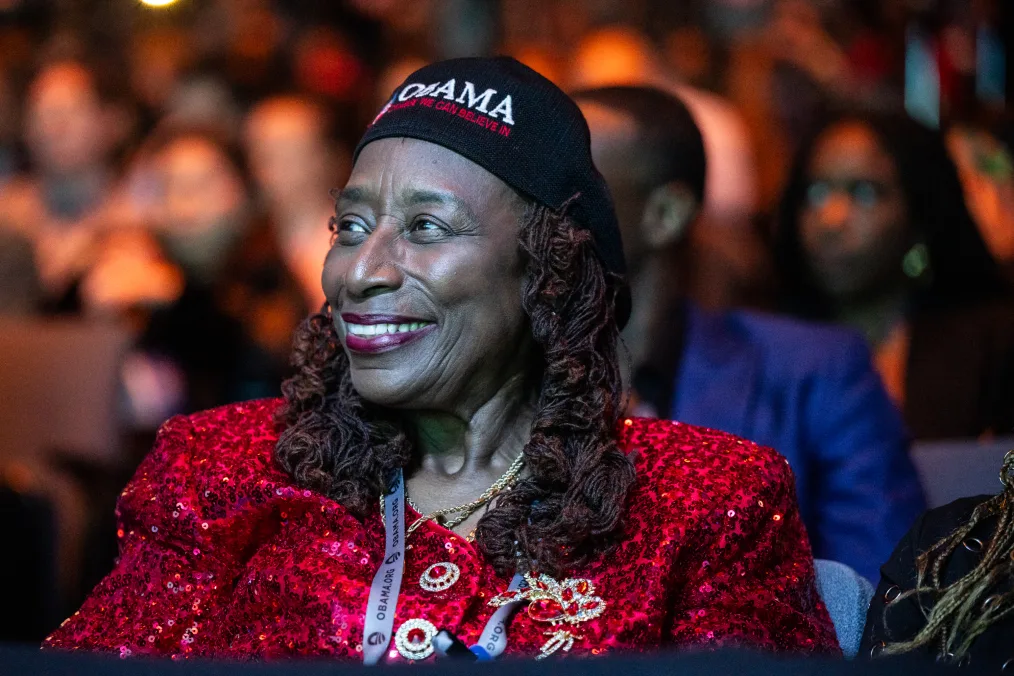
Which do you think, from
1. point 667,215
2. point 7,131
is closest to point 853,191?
point 667,215

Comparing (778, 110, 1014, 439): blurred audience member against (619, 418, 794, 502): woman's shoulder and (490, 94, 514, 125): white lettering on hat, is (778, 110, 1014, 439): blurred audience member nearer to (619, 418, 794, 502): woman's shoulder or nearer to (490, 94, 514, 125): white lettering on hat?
(619, 418, 794, 502): woman's shoulder

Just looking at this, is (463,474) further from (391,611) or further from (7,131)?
(7,131)

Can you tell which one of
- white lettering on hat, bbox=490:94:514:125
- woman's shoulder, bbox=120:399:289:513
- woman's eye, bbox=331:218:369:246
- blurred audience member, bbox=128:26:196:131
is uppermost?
blurred audience member, bbox=128:26:196:131

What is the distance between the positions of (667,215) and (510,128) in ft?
6.09

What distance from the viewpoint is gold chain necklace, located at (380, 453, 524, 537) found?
2.43 meters

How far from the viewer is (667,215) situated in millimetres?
4203

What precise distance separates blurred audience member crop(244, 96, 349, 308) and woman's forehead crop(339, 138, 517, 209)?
4.13 m

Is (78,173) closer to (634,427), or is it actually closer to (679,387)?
(679,387)

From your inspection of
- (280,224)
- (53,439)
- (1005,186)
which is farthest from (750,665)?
(280,224)

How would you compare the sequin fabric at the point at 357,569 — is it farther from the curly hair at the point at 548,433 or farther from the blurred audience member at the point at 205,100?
the blurred audience member at the point at 205,100

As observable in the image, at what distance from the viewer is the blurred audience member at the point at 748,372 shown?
3535 millimetres

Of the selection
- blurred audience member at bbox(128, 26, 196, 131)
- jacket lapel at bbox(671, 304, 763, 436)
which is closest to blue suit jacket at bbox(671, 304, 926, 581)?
jacket lapel at bbox(671, 304, 763, 436)

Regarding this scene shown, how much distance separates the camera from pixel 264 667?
1.14m

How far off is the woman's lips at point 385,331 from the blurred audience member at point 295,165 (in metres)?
4.18
